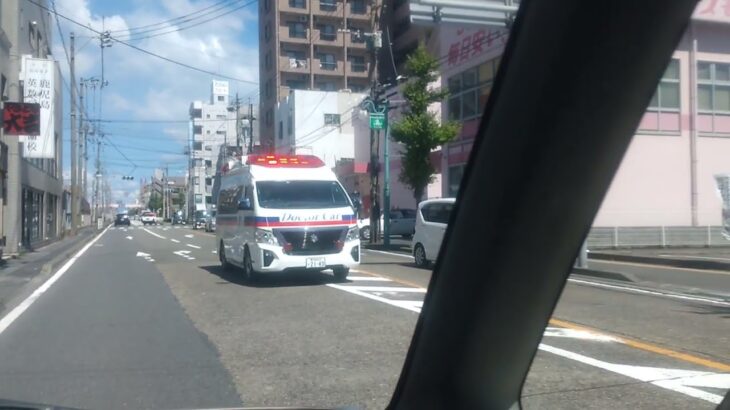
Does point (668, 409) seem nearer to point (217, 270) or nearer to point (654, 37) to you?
point (654, 37)

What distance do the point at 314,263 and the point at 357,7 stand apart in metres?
51.3

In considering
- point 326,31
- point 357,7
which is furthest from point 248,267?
point 357,7

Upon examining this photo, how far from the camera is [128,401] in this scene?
6488 mm

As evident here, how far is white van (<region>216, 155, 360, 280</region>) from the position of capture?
15.4 metres

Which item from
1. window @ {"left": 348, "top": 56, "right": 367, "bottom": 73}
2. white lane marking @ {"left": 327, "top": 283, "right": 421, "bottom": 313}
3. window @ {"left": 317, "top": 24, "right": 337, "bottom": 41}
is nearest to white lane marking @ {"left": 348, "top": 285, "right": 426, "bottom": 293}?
white lane marking @ {"left": 327, "top": 283, "right": 421, "bottom": 313}

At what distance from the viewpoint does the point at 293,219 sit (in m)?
15.4

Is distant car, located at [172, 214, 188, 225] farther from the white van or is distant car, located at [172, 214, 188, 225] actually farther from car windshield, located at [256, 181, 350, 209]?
car windshield, located at [256, 181, 350, 209]

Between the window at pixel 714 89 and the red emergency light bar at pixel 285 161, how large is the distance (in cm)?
1243

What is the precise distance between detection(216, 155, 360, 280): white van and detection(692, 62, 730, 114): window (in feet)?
41.5

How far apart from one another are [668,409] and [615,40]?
162 inches

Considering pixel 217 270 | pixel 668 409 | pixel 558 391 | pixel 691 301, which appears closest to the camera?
pixel 668 409

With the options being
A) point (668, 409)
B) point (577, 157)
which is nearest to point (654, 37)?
point (577, 157)

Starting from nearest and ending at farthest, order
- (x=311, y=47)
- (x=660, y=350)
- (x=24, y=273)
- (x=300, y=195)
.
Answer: (x=660, y=350)
(x=300, y=195)
(x=24, y=273)
(x=311, y=47)

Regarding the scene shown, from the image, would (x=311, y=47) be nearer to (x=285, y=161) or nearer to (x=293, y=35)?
(x=293, y=35)
